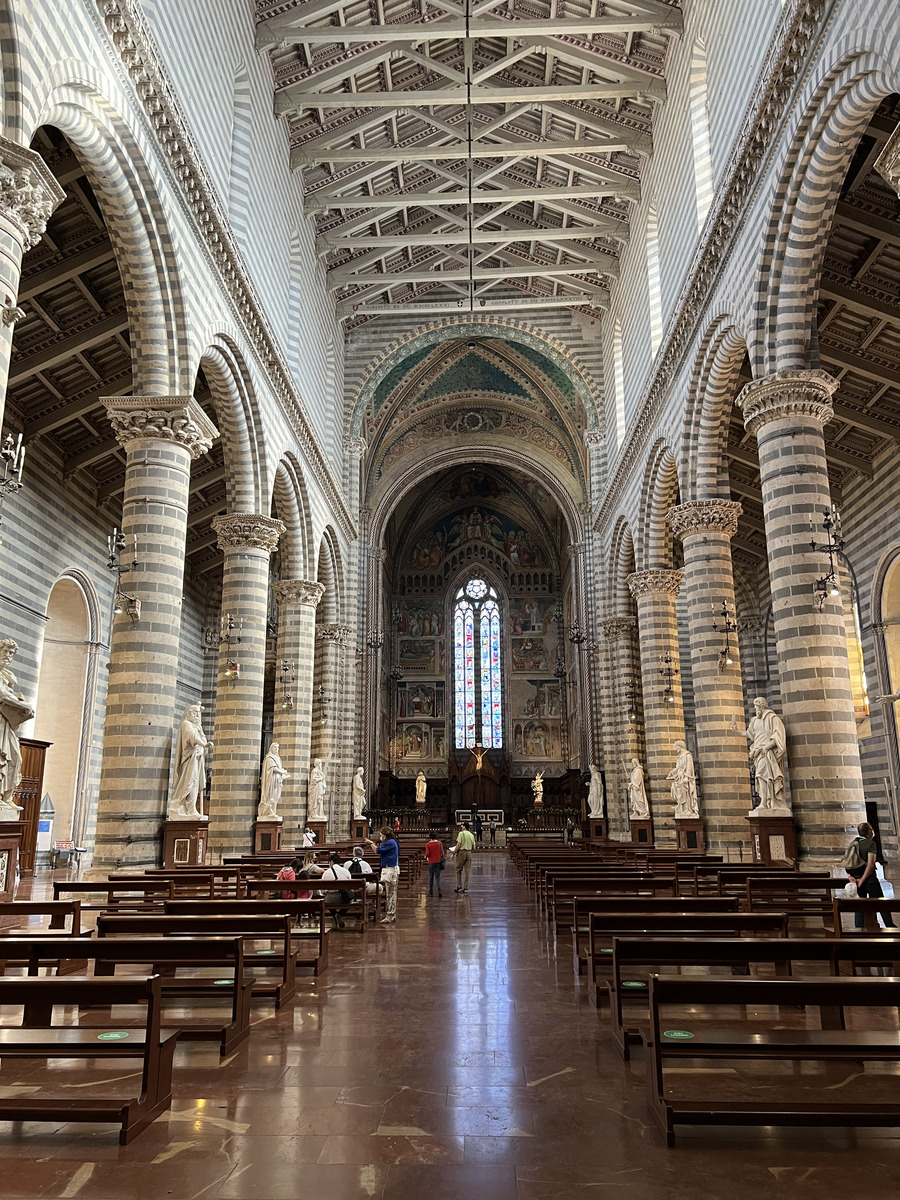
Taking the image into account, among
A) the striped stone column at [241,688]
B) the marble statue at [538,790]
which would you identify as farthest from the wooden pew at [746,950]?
the marble statue at [538,790]

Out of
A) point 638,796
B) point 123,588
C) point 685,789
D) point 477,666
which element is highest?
point 477,666

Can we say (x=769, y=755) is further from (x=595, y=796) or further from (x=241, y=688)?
(x=595, y=796)

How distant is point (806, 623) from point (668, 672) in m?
10.5

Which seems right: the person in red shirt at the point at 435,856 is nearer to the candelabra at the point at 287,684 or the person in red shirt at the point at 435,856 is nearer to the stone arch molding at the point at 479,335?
the candelabra at the point at 287,684

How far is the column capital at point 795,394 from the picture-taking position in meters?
13.4

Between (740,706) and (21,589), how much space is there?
50.7 feet

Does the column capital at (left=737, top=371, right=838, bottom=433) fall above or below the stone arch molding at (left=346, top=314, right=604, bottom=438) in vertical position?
below

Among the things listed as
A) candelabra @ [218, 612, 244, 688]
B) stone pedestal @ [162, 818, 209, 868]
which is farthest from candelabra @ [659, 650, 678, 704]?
stone pedestal @ [162, 818, 209, 868]

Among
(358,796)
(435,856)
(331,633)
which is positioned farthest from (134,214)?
(358,796)

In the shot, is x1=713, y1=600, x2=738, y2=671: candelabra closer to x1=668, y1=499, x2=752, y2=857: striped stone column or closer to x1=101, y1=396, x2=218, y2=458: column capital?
x1=668, y1=499, x2=752, y2=857: striped stone column

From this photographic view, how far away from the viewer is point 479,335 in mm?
31797

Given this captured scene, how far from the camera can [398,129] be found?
25.0m

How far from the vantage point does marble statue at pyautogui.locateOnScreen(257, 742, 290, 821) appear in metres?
19.4

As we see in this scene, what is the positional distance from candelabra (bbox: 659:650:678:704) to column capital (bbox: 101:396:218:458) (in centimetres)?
1411
